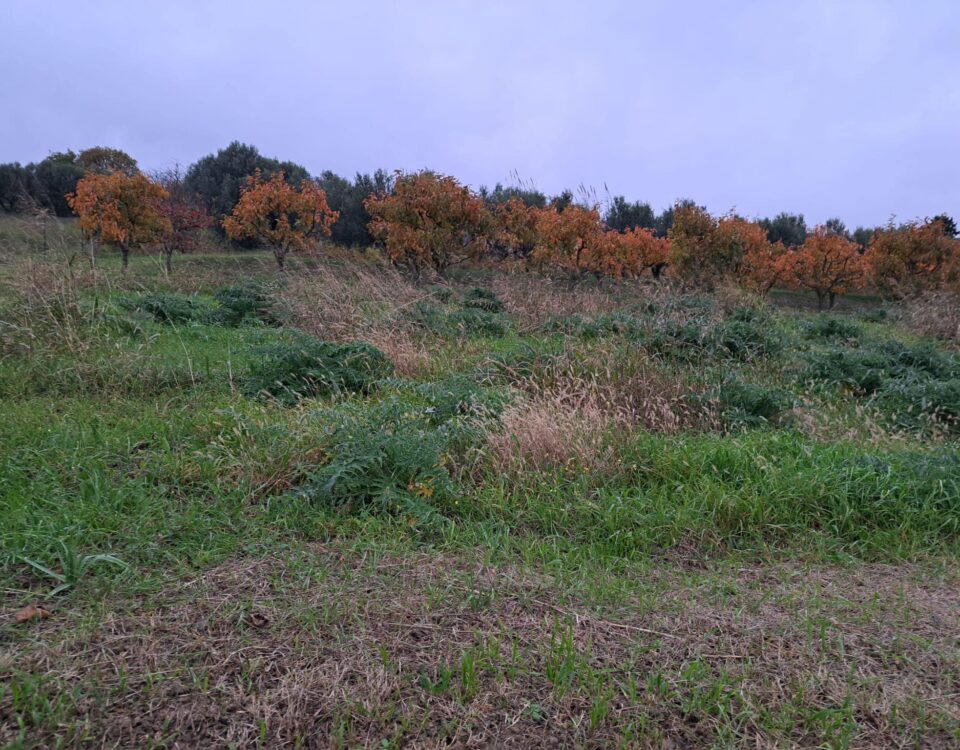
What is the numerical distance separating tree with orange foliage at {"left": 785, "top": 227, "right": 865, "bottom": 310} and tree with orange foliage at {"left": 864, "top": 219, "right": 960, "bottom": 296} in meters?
1.39

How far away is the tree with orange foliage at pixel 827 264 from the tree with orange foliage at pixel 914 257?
4.58 feet

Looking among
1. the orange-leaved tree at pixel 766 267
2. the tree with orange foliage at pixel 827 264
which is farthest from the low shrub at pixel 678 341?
the tree with orange foliage at pixel 827 264

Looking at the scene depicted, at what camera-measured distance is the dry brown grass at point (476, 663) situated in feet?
6.52

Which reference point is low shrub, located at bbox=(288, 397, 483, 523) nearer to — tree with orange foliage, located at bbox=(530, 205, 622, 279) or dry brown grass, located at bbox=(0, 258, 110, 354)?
dry brown grass, located at bbox=(0, 258, 110, 354)

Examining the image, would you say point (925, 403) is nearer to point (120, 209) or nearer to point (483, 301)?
point (483, 301)

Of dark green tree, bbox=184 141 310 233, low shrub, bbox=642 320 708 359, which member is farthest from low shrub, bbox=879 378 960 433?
dark green tree, bbox=184 141 310 233

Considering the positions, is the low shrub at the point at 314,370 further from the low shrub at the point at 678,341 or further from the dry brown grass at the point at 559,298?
→ the dry brown grass at the point at 559,298

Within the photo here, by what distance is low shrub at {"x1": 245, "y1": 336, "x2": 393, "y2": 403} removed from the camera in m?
5.55

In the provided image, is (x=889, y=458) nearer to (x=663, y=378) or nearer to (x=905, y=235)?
(x=663, y=378)

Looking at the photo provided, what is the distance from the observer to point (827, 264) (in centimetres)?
2044

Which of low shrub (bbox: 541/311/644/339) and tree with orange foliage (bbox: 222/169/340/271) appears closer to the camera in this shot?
low shrub (bbox: 541/311/644/339)

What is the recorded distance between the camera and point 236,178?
27594 mm

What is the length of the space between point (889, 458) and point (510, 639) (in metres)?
3.10

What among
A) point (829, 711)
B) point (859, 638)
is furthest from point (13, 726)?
point (859, 638)
